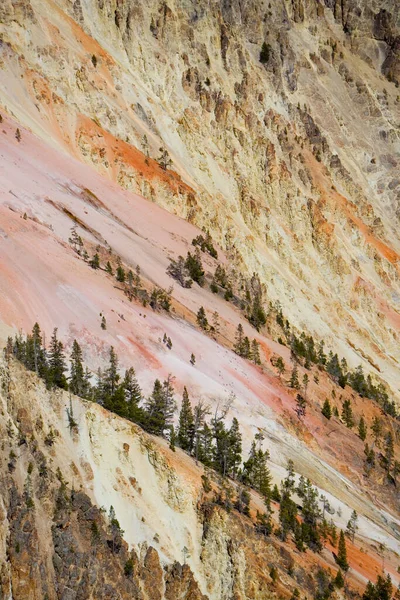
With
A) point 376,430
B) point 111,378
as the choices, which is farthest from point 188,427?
point 376,430

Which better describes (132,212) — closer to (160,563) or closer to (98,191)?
(98,191)

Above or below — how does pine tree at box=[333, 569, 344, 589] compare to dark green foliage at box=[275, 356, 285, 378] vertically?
below

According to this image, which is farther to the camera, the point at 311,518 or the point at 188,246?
the point at 188,246

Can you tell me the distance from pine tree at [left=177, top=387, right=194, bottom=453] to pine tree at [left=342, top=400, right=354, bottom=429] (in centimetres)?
1739

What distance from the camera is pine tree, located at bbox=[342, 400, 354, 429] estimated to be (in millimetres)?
50469

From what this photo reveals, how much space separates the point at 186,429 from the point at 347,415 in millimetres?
19081

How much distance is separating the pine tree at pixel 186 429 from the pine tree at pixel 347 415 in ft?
57.1

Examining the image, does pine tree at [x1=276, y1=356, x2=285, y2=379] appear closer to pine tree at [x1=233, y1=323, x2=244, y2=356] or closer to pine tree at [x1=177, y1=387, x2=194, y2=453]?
pine tree at [x1=233, y1=323, x2=244, y2=356]

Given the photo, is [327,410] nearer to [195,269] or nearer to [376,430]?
[376,430]

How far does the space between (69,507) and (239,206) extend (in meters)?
52.8

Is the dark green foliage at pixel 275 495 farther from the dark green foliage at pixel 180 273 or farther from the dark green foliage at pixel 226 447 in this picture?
the dark green foliage at pixel 180 273

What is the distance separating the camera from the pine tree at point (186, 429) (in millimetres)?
34138

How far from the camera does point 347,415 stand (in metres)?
50.8

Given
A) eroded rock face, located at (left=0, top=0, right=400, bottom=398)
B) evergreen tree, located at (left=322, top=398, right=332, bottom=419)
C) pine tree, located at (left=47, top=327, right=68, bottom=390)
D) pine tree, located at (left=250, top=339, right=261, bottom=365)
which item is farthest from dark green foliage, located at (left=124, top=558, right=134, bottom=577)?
eroded rock face, located at (left=0, top=0, right=400, bottom=398)
